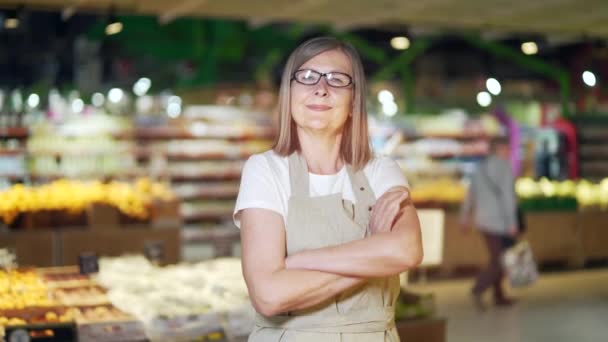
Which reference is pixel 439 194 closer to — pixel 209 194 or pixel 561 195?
pixel 561 195

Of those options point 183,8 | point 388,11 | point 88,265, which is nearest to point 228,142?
point 183,8

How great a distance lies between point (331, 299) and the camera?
1.87m

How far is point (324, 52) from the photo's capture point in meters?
1.95

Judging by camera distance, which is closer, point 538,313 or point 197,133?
point 538,313

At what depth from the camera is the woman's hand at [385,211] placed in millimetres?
1890

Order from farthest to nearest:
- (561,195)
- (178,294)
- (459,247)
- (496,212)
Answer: (561,195)
(459,247)
(496,212)
(178,294)

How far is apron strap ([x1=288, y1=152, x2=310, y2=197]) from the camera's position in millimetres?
1916

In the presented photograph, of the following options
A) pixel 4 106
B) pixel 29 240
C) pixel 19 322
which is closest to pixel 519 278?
pixel 29 240

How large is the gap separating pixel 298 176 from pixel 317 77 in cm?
24

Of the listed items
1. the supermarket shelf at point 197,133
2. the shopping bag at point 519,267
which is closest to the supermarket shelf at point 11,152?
the supermarket shelf at point 197,133

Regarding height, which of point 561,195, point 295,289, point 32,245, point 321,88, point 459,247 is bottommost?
point 459,247

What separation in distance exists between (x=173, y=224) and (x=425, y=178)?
6294 mm

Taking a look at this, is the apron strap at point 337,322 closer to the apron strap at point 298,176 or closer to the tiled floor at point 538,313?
the apron strap at point 298,176

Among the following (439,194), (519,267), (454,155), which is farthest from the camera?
(454,155)
